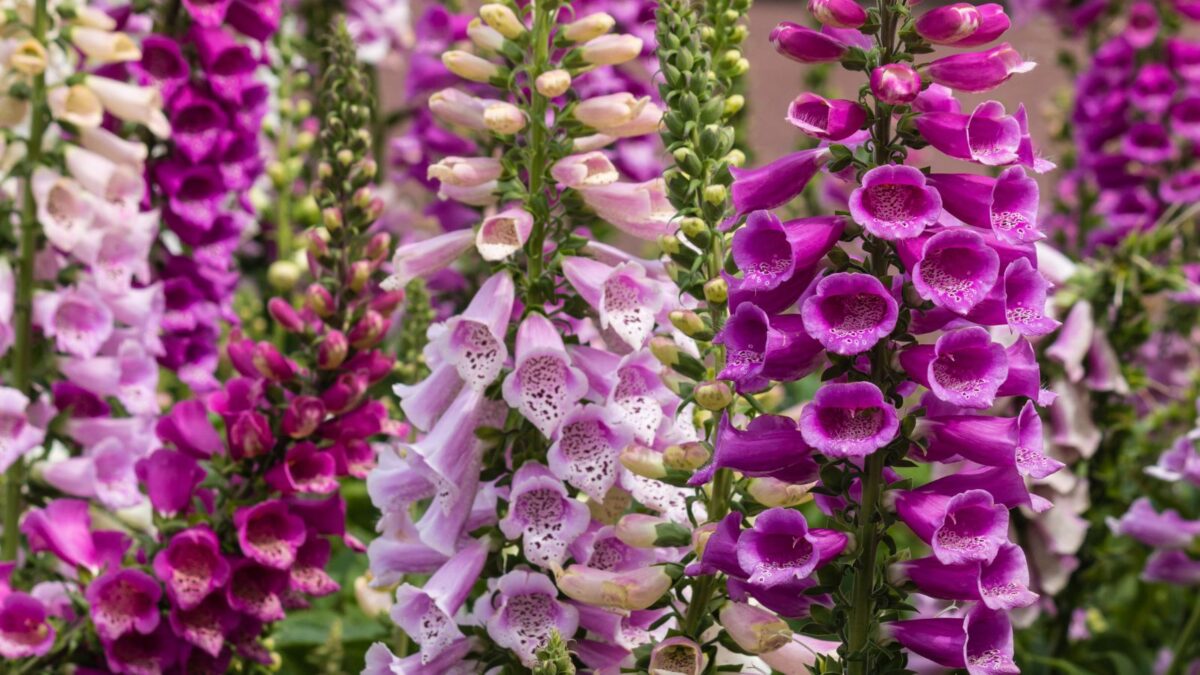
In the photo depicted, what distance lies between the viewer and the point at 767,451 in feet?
4.42

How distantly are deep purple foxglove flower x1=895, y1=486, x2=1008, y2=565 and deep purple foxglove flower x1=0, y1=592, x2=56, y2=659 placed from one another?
3.46 feet

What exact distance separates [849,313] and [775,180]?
15 cm

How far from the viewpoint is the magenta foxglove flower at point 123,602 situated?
1.82m

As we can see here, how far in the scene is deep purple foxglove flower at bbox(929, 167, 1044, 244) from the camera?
1.32m

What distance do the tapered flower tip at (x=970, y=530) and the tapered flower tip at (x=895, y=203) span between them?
0.23 m

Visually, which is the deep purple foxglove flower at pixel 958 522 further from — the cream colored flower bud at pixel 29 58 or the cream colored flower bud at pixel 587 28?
the cream colored flower bud at pixel 29 58

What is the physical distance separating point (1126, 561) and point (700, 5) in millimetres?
1799

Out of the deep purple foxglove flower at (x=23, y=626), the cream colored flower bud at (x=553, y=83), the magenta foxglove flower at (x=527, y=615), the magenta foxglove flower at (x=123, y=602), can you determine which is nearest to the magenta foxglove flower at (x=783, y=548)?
the magenta foxglove flower at (x=527, y=615)

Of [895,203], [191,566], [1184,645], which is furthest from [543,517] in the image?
→ [1184,645]

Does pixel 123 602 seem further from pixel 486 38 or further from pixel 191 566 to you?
pixel 486 38

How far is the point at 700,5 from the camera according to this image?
1581 mm

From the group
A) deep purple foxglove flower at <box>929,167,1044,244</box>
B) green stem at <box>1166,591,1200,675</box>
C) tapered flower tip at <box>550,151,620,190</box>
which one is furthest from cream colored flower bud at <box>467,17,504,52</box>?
green stem at <box>1166,591,1200,675</box>

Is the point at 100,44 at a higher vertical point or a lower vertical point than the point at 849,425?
lower

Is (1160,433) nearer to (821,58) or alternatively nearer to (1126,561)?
(1126,561)
